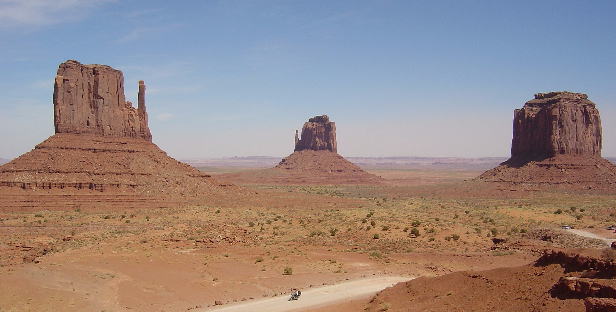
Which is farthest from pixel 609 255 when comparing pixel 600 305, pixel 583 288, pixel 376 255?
pixel 376 255

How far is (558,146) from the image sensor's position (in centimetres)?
8775

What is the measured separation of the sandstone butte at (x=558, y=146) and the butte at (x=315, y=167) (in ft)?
132

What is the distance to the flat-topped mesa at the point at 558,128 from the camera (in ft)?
288

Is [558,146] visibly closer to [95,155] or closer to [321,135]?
[321,135]

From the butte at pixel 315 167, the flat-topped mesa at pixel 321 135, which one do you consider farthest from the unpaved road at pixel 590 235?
the flat-topped mesa at pixel 321 135

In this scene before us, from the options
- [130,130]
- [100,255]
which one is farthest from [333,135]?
[100,255]

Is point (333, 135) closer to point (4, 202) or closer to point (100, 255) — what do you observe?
point (4, 202)

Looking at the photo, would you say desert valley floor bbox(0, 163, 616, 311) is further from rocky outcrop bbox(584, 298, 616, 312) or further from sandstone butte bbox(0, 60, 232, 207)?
sandstone butte bbox(0, 60, 232, 207)

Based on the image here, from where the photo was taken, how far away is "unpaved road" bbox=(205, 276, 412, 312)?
62.7 feet

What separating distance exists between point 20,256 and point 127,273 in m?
8.25

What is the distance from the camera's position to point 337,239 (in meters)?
36.6

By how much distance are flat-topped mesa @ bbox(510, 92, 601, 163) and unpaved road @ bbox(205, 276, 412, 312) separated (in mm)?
75677

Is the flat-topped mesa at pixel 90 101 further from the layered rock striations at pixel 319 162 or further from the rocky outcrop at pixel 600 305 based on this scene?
the layered rock striations at pixel 319 162

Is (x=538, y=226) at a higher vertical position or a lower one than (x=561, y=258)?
lower
